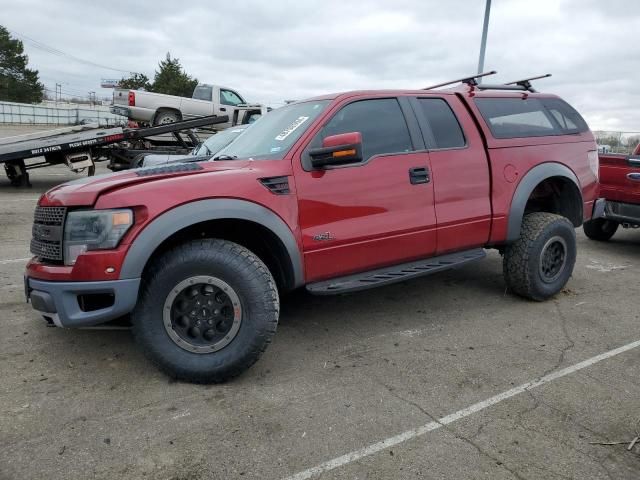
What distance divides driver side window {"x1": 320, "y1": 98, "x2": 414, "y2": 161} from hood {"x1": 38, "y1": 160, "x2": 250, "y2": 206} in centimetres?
77

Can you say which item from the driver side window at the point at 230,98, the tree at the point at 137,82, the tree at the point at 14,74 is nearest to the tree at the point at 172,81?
the tree at the point at 137,82

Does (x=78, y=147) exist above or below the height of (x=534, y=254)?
above

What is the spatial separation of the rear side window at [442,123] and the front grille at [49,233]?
278cm

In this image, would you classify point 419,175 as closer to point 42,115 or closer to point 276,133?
point 276,133

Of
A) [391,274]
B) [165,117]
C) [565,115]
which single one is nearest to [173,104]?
[165,117]

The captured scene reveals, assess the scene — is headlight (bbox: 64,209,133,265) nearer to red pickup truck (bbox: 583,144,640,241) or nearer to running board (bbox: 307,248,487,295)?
running board (bbox: 307,248,487,295)

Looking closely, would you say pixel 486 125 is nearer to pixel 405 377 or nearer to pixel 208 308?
pixel 405 377

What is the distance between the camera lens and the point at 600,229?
7715mm

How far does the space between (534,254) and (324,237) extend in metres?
2.19

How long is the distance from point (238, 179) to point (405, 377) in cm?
167

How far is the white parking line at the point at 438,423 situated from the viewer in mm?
2395

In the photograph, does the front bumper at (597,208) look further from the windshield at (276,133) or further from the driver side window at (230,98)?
the driver side window at (230,98)

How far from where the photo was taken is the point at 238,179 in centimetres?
322

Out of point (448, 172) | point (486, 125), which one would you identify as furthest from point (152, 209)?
point (486, 125)
